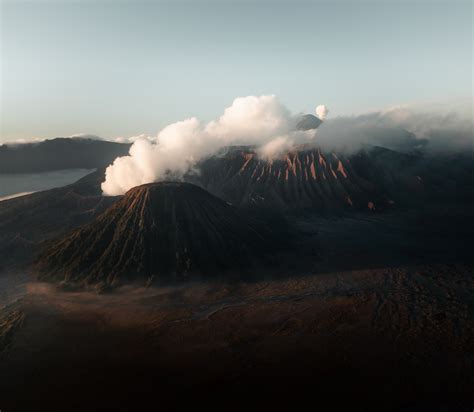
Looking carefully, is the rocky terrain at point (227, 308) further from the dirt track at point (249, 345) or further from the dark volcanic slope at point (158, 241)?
the dark volcanic slope at point (158, 241)

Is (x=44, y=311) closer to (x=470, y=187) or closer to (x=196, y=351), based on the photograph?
(x=196, y=351)

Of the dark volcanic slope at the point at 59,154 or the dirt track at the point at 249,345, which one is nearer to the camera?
the dirt track at the point at 249,345

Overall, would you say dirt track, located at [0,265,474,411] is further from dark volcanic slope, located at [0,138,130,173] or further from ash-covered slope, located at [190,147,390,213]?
dark volcanic slope, located at [0,138,130,173]

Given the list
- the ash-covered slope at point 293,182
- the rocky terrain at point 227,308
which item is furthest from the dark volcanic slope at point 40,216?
the ash-covered slope at point 293,182

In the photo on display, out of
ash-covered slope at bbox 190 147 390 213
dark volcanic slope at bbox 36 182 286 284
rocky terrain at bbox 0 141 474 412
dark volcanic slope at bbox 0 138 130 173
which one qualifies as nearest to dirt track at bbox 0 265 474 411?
rocky terrain at bbox 0 141 474 412

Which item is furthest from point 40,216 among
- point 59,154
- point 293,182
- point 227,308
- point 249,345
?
point 59,154

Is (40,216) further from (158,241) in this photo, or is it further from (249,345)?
(249,345)
